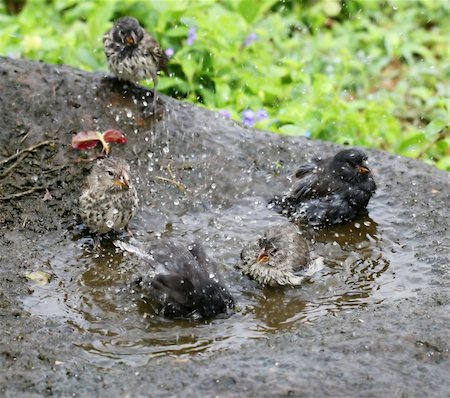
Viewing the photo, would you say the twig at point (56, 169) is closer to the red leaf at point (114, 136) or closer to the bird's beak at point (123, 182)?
the red leaf at point (114, 136)

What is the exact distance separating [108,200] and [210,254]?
879 millimetres

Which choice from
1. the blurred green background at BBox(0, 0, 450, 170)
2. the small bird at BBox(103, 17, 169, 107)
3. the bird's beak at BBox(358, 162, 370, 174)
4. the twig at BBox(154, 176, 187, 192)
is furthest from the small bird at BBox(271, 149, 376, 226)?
the small bird at BBox(103, 17, 169, 107)

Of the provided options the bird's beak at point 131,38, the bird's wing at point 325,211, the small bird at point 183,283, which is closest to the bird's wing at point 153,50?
the bird's beak at point 131,38

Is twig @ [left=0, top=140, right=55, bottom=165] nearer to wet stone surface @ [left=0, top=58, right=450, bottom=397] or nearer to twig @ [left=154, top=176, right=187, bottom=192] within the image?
wet stone surface @ [left=0, top=58, right=450, bottom=397]

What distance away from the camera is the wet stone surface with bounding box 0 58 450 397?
4.35m

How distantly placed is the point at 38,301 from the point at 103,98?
8.41 feet

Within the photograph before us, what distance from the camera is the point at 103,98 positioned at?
7.43m

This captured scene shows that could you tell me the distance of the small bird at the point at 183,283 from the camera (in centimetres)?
529

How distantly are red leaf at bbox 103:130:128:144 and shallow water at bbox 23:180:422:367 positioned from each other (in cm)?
75

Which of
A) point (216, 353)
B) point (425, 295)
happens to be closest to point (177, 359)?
point (216, 353)

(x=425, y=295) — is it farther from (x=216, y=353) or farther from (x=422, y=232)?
(x=216, y=353)

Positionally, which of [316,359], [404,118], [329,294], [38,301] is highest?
[316,359]

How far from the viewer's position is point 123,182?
20.6ft

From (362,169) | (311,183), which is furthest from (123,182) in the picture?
(362,169)
